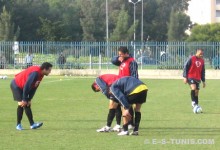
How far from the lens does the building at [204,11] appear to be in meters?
97.4

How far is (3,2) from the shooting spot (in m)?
77.6

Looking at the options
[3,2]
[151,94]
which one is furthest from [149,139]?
[3,2]

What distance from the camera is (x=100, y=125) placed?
14352 millimetres

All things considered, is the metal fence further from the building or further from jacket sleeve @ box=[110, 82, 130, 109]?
the building

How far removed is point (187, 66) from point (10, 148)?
8151 millimetres

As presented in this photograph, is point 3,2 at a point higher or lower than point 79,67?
higher

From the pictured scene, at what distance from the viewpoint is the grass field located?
444 inches

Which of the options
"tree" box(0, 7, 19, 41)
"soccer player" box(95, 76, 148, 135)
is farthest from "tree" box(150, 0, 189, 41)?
"soccer player" box(95, 76, 148, 135)

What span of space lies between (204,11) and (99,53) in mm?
59277

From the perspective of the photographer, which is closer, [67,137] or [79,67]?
[67,137]

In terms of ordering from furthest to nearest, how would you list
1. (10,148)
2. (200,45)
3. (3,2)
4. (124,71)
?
(3,2) → (200,45) → (124,71) → (10,148)

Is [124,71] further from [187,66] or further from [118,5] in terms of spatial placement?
[118,5]

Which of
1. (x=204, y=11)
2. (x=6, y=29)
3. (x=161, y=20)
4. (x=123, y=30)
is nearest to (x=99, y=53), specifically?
(x=6, y=29)

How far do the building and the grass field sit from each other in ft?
248
